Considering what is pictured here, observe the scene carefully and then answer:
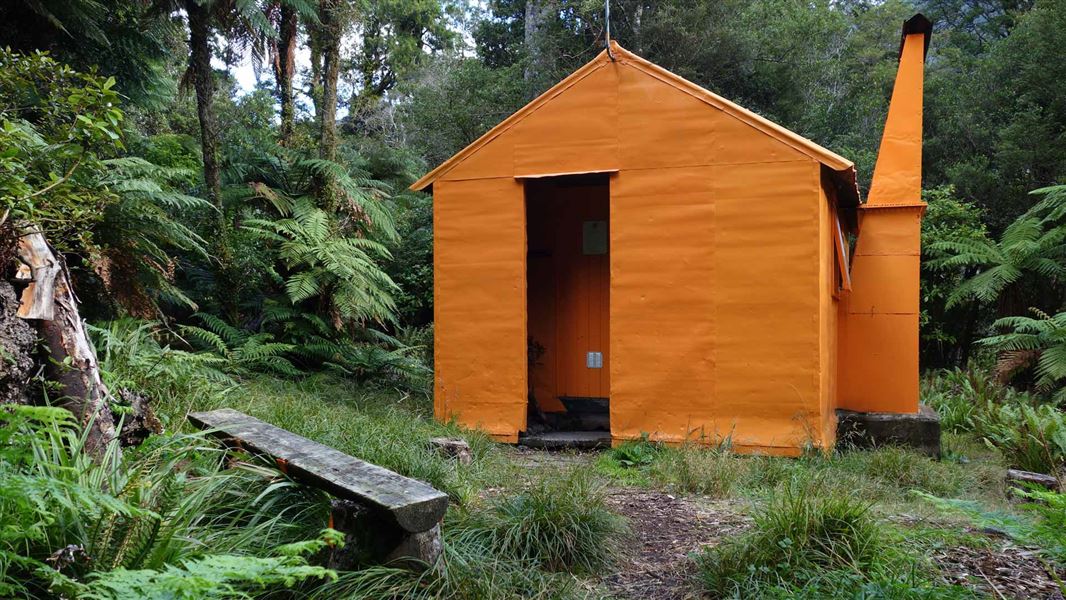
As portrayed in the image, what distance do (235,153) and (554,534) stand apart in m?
8.18

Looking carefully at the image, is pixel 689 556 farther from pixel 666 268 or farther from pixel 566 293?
pixel 566 293

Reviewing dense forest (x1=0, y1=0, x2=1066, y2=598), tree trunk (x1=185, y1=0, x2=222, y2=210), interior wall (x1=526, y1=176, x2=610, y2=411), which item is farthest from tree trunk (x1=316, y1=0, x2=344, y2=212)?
interior wall (x1=526, y1=176, x2=610, y2=411)

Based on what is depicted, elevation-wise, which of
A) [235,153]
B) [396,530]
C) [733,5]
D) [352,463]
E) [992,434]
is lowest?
[992,434]

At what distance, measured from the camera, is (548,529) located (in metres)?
3.82

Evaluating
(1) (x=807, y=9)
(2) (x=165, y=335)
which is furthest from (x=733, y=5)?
(2) (x=165, y=335)

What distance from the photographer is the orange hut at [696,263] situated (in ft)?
22.2

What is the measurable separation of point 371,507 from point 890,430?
6358mm

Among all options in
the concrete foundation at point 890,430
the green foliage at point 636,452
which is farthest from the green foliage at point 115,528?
the concrete foundation at point 890,430

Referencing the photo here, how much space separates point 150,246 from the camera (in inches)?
244

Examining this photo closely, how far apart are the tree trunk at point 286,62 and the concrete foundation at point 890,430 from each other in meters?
8.64

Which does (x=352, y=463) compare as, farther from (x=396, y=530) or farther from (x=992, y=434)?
(x=992, y=434)

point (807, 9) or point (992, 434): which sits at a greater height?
point (807, 9)

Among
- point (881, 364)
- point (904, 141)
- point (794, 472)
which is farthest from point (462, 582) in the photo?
point (904, 141)

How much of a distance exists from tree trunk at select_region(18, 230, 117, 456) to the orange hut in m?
4.16
